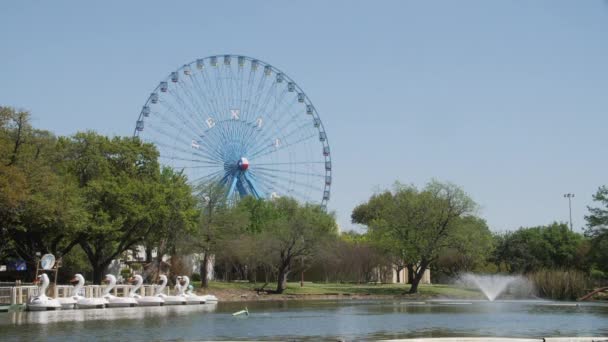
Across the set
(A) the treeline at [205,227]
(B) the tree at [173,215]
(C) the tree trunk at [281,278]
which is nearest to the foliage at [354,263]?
(A) the treeline at [205,227]

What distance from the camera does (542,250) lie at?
81562 millimetres

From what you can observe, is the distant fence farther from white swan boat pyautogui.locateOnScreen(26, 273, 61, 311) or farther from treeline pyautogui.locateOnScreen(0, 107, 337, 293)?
treeline pyautogui.locateOnScreen(0, 107, 337, 293)

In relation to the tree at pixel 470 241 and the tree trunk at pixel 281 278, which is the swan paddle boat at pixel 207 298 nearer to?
the tree trunk at pixel 281 278

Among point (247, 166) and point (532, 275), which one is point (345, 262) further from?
point (532, 275)

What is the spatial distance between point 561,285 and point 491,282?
13013 millimetres

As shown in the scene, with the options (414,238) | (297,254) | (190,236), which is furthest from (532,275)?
(190,236)

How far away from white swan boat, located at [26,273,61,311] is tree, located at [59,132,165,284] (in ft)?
30.1

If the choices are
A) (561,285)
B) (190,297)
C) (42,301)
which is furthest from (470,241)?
(42,301)

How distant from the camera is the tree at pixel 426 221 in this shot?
6675 centimetres

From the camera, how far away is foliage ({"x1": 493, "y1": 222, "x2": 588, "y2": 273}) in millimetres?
79250

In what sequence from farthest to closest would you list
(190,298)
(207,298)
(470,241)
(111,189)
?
1. (470,241)
2. (207,298)
3. (111,189)
4. (190,298)

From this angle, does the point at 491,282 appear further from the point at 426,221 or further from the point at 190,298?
the point at 190,298

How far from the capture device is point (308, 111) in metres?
76.2

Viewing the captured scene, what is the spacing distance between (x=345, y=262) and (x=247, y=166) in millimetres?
15966
